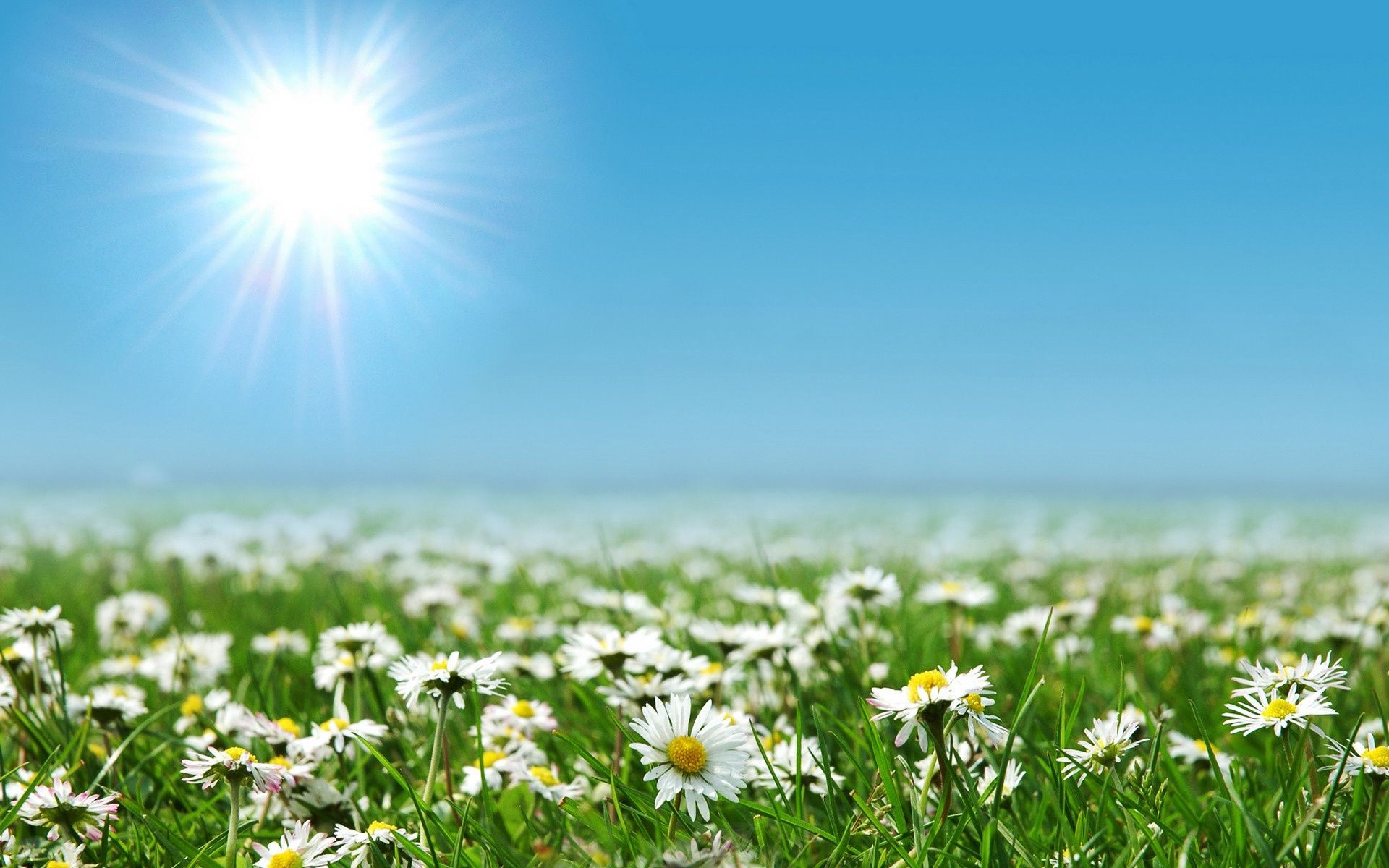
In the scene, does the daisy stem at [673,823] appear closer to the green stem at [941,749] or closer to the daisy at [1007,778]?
the green stem at [941,749]

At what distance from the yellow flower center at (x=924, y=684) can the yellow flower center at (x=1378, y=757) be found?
3.01 ft

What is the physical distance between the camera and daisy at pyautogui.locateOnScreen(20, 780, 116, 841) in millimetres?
1891

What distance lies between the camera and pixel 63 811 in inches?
75.3

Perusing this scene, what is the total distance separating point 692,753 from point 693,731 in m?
0.04

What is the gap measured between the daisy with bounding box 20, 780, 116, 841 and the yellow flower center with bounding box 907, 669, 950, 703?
5.42 feet

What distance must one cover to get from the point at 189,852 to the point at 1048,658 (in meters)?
3.28

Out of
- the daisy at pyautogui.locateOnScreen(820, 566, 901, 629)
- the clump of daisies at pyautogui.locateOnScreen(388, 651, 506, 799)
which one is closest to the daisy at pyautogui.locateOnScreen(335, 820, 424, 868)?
the clump of daisies at pyautogui.locateOnScreen(388, 651, 506, 799)

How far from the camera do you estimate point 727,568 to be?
9.66 metres

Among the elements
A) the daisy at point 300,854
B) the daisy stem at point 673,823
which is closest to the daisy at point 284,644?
the daisy at point 300,854

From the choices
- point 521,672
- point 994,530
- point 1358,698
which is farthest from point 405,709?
point 994,530

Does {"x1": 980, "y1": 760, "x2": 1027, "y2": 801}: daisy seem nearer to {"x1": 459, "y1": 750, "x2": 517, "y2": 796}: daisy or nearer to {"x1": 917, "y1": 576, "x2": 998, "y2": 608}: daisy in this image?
{"x1": 459, "y1": 750, "x2": 517, "y2": 796}: daisy

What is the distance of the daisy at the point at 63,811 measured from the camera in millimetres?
1891

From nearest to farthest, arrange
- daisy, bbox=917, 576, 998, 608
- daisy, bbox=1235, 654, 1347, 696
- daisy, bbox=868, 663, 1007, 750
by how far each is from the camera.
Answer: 1. daisy, bbox=868, 663, 1007, 750
2. daisy, bbox=1235, 654, 1347, 696
3. daisy, bbox=917, 576, 998, 608

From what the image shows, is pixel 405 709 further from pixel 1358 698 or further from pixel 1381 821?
pixel 1358 698
